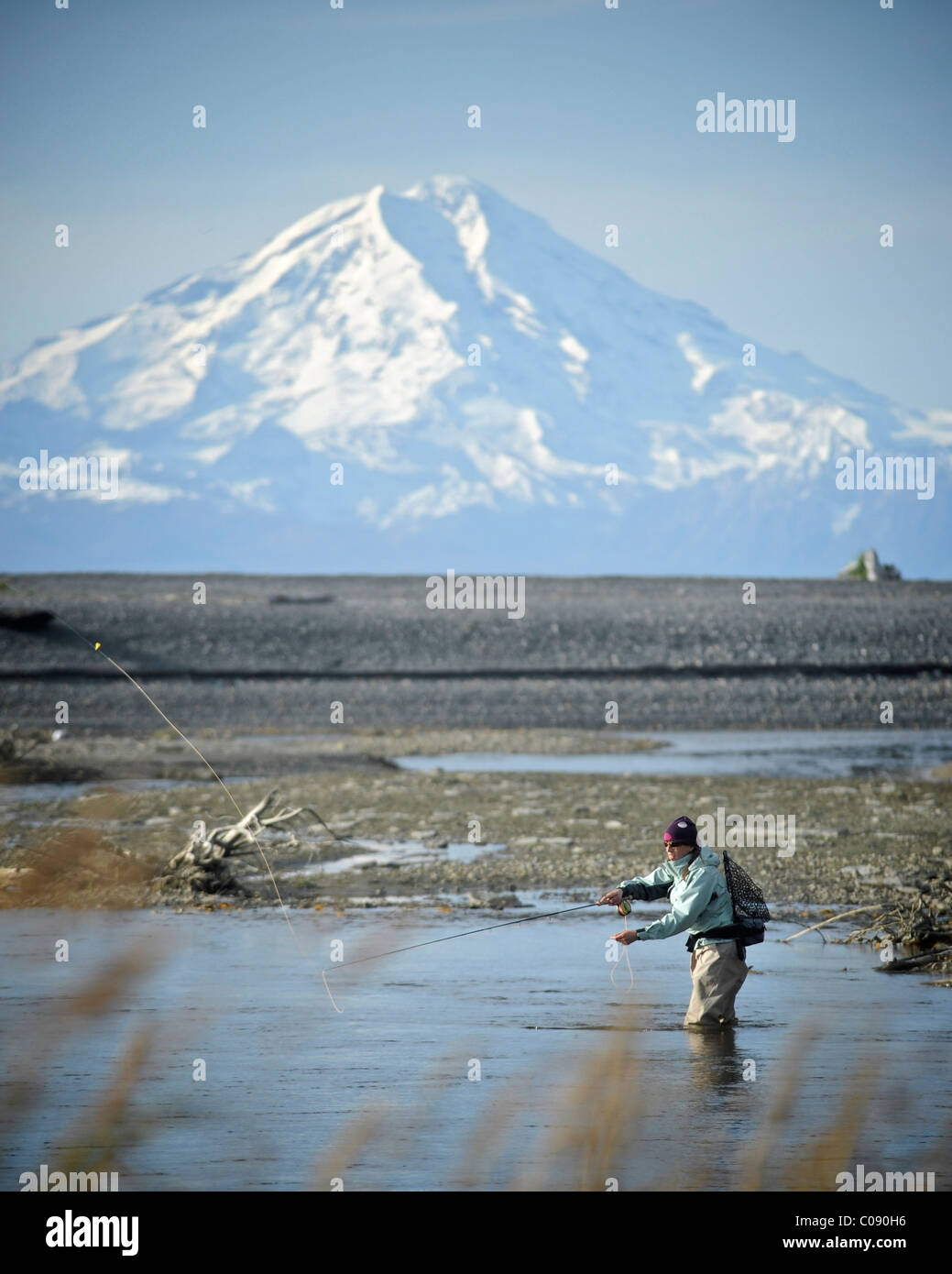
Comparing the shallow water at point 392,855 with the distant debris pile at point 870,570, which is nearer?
the shallow water at point 392,855

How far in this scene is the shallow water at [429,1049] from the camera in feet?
25.7

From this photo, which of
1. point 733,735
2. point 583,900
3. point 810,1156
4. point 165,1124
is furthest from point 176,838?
point 733,735

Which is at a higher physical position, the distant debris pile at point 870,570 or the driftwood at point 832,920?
the distant debris pile at point 870,570

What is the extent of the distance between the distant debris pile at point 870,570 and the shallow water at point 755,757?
79.5 feet

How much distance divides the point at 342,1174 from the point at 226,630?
116ft

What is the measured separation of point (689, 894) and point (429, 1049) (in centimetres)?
182

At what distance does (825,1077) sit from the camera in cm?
918

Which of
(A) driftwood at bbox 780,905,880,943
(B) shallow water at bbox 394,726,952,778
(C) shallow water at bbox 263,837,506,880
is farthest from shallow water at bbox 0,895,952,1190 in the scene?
(B) shallow water at bbox 394,726,952,778

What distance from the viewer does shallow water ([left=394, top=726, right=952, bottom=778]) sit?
88.0 ft

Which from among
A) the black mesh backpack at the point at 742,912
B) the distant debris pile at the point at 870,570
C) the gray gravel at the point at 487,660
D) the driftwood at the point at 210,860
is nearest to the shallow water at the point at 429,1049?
the black mesh backpack at the point at 742,912

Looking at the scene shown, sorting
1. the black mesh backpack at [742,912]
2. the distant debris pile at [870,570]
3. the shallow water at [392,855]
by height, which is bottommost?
the shallow water at [392,855]

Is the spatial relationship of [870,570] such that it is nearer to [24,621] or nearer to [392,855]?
[24,621]

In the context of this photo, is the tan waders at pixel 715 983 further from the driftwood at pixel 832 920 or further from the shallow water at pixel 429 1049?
the driftwood at pixel 832 920

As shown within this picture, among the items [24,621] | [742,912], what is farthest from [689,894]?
[24,621]
